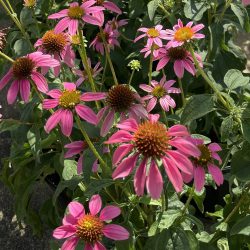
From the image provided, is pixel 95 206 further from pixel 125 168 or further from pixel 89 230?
pixel 125 168

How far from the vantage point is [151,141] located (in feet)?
2.43

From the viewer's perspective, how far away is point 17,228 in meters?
1.80

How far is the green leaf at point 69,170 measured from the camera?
3.75 ft

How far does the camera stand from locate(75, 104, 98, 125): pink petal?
85 centimetres

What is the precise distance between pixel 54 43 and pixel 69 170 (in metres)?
0.33

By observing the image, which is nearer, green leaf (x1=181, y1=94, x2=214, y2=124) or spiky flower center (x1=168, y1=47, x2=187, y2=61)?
green leaf (x1=181, y1=94, x2=214, y2=124)

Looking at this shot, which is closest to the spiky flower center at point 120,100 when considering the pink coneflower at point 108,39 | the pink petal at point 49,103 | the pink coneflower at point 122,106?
the pink coneflower at point 122,106

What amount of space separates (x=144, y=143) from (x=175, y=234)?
0.96 feet

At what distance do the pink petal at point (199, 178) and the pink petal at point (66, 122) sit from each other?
0.85 feet

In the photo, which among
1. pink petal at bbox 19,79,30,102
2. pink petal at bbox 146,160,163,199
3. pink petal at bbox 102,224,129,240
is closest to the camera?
pink petal at bbox 146,160,163,199

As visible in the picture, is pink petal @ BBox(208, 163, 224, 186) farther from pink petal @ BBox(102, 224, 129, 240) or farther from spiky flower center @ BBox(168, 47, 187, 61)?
spiky flower center @ BBox(168, 47, 187, 61)

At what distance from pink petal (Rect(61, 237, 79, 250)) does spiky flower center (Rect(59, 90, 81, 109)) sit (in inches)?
10.0

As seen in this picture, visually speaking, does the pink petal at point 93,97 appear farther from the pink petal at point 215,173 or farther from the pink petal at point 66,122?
the pink petal at point 215,173

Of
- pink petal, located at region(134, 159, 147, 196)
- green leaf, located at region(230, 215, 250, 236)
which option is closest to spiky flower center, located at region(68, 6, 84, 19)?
pink petal, located at region(134, 159, 147, 196)
